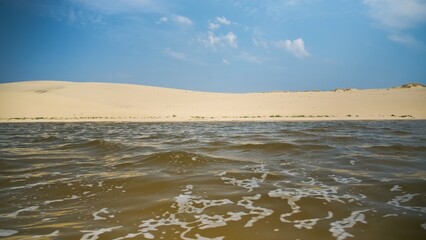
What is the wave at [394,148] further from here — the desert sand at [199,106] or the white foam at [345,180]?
the desert sand at [199,106]

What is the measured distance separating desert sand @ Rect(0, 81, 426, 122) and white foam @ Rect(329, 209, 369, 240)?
778 inches

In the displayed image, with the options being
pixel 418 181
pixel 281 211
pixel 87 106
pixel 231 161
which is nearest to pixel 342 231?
pixel 281 211

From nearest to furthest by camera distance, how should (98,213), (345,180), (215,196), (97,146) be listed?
(98,213)
(215,196)
(345,180)
(97,146)

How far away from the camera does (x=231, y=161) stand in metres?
5.60

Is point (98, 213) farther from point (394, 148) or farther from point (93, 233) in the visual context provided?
point (394, 148)

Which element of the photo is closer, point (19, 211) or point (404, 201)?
point (19, 211)

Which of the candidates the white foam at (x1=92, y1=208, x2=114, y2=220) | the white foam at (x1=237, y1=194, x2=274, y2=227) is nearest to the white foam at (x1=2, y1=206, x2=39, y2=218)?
the white foam at (x1=92, y1=208, x2=114, y2=220)

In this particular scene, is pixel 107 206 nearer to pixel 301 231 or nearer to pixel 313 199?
pixel 301 231

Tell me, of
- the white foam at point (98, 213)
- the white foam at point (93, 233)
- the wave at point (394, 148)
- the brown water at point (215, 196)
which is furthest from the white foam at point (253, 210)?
the wave at point (394, 148)

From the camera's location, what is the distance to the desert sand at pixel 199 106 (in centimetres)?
2480

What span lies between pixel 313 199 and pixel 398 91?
4085 cm

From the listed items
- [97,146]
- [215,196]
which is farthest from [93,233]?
[97,146]

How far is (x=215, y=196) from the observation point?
340 centimetres

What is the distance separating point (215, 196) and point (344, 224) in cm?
Result: 142
